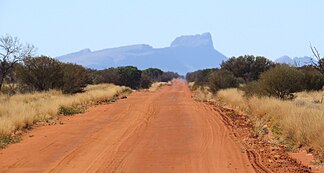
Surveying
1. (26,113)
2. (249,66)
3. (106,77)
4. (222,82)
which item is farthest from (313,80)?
(106,77)

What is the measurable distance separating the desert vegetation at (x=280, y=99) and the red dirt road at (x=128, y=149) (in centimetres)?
172

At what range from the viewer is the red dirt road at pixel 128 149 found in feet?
35.7

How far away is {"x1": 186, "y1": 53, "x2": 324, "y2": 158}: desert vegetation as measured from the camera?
13.8 meters

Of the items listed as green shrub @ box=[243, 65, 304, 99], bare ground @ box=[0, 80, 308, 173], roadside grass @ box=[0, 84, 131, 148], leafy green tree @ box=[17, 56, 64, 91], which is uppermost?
leafy green tree @ box=[17, 56, 64, 91]

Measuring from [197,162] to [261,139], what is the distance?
A: 204 inches

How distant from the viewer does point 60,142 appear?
14.9 meters

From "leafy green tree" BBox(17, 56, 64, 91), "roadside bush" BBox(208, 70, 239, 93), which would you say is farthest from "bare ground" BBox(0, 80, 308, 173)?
"roadside bush" BBox(208, 70, 239, 93)

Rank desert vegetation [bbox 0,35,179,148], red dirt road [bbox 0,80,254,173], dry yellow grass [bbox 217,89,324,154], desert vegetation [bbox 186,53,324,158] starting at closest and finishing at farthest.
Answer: red dirt road [bbox 0,80,254,173]
dry yellow grass [bbox 217,89,324,154]
desert vegetation [bbox 186,53,324,158]
desert vegetation [bbox 0,35,179,148]

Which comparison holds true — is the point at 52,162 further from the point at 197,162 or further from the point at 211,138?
the point at 211,138

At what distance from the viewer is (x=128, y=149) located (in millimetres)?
13398

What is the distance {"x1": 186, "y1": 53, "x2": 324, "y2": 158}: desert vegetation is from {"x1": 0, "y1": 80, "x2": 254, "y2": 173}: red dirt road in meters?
1.72

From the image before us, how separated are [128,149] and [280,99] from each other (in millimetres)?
14968

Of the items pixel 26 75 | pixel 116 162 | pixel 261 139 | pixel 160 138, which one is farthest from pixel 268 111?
pixel 26 75

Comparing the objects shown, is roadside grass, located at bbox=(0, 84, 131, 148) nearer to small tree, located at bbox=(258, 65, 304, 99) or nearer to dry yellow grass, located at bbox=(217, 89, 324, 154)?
dry yellow grass, located at bbox=(217, 89, 324, 154)
